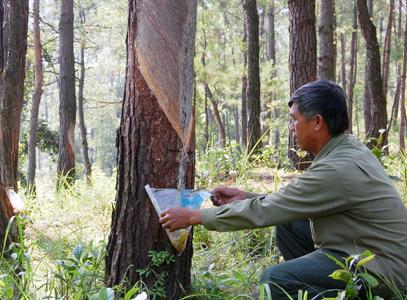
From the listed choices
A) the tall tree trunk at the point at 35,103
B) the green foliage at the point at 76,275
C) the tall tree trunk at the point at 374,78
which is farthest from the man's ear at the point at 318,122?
the tall tree trunk at the point at 35,103

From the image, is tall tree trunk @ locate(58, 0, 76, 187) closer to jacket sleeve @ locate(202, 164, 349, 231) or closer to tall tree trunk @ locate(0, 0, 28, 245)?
tall tree trunk @ locate(0, 0, 28, 245)

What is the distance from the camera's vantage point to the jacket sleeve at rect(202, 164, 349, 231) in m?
2.58

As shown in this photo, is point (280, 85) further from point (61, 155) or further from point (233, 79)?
point (61, 155)

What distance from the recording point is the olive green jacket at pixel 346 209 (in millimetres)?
2588

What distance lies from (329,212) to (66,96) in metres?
8.54

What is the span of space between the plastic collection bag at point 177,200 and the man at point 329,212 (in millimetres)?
106

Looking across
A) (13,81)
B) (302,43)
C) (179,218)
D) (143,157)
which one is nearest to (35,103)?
(13,81)

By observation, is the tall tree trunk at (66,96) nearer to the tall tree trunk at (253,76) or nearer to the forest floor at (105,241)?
the forest floor at (105,241)

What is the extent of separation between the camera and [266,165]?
745 cm

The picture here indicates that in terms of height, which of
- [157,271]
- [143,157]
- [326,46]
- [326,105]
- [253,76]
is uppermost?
[326,46]

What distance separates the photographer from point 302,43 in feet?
24.4

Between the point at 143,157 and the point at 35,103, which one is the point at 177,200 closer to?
the point at 143,157

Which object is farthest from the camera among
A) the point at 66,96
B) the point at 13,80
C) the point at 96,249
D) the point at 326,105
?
the point at 66,96

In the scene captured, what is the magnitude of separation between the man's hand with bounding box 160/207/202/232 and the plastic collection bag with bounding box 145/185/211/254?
76 mm
